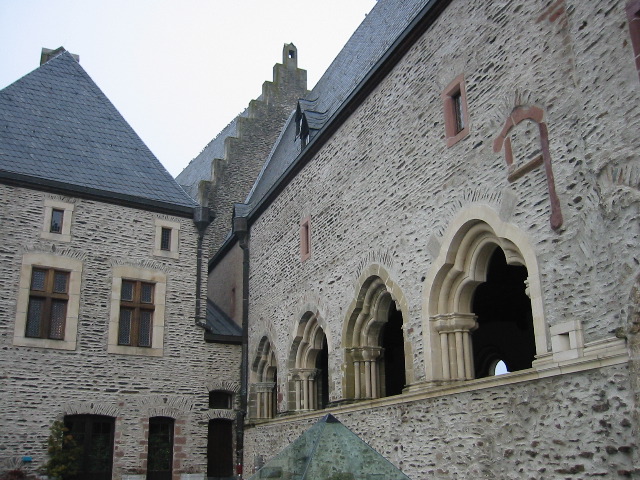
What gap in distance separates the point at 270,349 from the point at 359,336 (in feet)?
13.3

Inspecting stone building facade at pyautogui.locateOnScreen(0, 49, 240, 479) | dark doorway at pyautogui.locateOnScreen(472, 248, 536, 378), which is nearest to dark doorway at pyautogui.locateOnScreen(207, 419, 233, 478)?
stone building facade at pyautogui.locateOnScreen(0, 49, 240, 479)

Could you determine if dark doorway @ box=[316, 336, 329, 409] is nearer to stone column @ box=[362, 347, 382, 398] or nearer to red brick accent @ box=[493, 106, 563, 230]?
stone column @ box=[362, 347, 382, 398]

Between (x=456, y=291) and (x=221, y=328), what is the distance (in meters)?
8.51

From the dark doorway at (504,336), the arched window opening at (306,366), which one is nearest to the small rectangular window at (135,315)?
the arched window opening at (306,366)

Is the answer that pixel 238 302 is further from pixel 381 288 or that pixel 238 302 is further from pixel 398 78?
pixel 398 78

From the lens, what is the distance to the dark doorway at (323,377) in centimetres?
1382

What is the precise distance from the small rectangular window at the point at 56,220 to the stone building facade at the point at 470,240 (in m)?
4.58

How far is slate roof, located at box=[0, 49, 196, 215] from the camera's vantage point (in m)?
14.8

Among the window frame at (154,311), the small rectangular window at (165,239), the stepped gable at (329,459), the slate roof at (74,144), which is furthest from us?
the small rectangular window at (165,239)

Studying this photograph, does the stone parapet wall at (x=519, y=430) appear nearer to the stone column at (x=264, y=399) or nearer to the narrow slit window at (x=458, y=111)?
the narrow slit window at (x=458, y=111)

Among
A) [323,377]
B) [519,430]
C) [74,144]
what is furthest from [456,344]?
[74,144]

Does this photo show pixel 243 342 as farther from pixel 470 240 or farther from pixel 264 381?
pixel 470 240

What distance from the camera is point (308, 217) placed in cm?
1342

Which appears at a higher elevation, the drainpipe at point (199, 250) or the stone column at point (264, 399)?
the drainpipe at point (199, 250)
